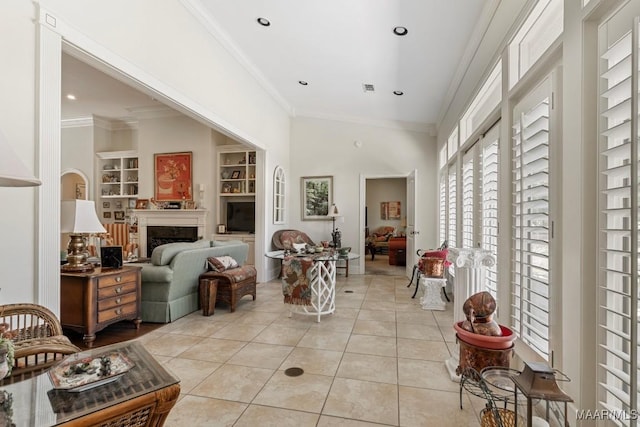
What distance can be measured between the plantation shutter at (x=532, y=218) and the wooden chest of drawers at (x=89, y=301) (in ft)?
12.0

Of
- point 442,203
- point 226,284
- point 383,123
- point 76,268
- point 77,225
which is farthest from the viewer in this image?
point 383,123

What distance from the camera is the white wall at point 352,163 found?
686 cm

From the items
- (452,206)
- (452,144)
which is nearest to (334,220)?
(452,206)

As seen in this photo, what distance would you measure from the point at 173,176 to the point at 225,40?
11.8 feet

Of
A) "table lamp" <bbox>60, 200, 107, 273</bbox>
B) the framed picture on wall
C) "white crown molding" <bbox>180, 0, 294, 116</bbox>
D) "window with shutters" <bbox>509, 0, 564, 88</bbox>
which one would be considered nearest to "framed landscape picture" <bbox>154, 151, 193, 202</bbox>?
the framed picture on wall

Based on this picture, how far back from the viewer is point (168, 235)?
22.9 ft

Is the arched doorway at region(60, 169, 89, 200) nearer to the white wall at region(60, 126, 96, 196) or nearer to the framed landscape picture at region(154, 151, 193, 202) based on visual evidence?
the white wall at region(60, 126, 96, 196)

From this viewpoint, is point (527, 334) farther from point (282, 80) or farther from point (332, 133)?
point (332, 133)

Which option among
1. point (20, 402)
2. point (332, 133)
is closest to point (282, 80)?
point (332, 133)

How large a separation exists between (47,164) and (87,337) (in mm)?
1754

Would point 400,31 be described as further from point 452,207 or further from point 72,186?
point 72,186

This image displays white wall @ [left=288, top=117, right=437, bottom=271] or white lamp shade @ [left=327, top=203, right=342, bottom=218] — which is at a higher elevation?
white wall @ [left=288, top=117, right=437, bottom=271]

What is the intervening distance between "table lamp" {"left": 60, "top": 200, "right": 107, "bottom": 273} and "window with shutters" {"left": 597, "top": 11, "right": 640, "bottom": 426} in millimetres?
3608

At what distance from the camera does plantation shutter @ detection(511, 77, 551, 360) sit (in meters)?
1.91
